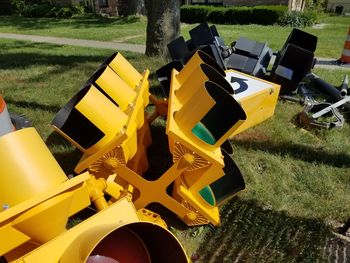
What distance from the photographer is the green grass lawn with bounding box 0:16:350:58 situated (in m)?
11.5

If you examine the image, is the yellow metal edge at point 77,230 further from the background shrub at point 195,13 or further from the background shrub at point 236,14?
the background shrub at point 195,13

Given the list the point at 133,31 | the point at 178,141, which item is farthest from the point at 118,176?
the point at 133,31

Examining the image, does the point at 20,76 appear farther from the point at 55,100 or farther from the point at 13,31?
the point at 13,31

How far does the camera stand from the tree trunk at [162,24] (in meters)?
7.96

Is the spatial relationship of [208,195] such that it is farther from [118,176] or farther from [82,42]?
[82,42]

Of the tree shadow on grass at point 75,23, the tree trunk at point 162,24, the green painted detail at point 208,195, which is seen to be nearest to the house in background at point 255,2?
the tree shadow on grass at point 75,23

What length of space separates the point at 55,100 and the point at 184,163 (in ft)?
11.7

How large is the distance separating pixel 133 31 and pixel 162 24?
6.50m

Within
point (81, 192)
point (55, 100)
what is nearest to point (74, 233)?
point (81, 192)

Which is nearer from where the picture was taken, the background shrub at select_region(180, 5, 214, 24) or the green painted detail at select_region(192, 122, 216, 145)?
the green painted detail at select_region(192, 122, 216, 145)

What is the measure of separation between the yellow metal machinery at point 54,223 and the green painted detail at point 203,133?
32.2 inches

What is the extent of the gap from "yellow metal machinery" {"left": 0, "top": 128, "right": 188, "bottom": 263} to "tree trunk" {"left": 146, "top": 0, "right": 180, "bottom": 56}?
6.14m

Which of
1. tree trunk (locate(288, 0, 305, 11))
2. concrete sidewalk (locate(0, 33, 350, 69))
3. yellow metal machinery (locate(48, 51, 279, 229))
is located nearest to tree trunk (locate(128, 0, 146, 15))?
concrete sidewalk (locate(0, 33, 350, 69))

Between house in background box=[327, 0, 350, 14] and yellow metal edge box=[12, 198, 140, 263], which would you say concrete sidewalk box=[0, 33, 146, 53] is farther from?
house in background box=[327, 0, 350, 14]
